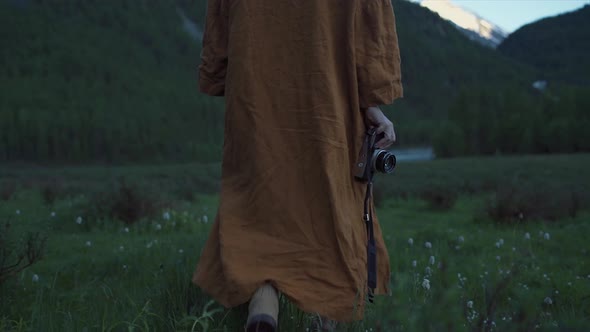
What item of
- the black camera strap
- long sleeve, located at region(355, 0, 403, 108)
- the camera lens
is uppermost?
long sleeve, located at region(355, 0, 403, 108)

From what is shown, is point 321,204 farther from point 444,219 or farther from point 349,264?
point 444,219

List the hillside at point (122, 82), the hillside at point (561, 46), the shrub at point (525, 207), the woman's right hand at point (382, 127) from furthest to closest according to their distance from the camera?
the hillside at point (561, 46) < the hillside at point (122, 82) < the shrub at point (525, 207) < the woman's right hand at point (382, 127)

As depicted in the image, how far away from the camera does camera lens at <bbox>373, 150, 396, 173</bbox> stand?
2.36 m

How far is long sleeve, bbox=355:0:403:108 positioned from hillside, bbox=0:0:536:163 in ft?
236

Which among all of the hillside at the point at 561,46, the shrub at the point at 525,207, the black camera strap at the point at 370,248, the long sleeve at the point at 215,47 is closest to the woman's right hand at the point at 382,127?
the black camera strap at the point at 370,248

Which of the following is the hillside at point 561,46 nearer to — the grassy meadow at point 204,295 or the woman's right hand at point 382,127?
the grassy meadow at point 204,295

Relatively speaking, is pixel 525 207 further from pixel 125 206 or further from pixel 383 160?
pixel 383 160

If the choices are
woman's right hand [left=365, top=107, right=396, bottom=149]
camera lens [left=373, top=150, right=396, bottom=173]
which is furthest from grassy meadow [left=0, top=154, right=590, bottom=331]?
woman's right hand [left=365, top=107, right=396, bottom=149]

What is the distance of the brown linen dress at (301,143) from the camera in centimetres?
229

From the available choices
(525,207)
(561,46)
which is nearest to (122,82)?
(525,207)

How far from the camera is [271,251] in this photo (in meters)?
2.27

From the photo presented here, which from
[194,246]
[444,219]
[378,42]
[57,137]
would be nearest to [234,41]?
[378,42]

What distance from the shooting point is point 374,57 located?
8.16ft

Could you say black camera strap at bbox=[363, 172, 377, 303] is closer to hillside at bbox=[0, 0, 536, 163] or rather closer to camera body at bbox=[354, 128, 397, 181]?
camera body at bbox=[354, 128, 397, 181]
